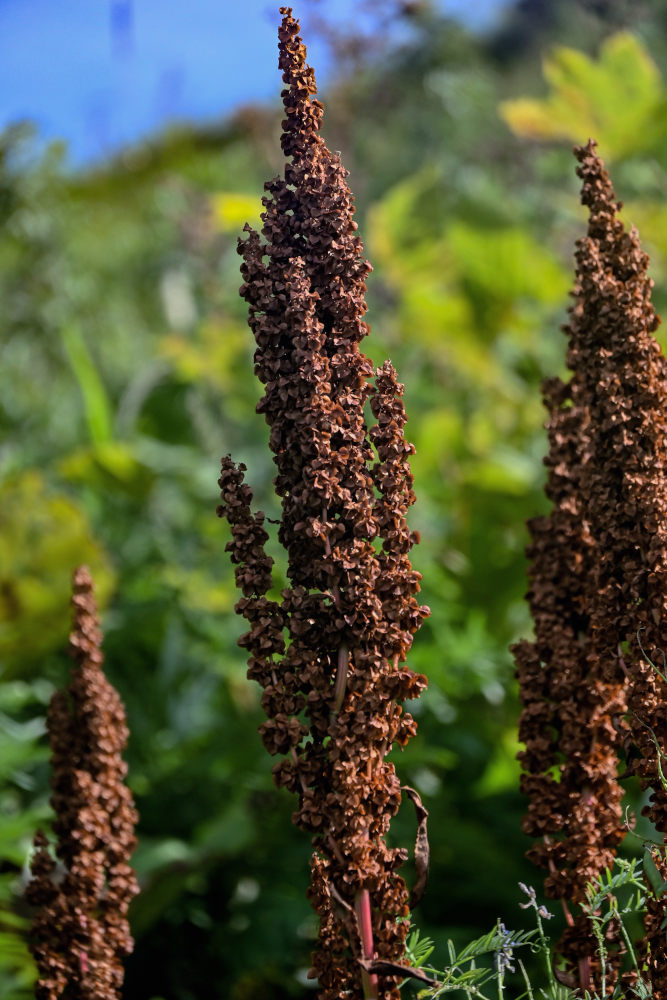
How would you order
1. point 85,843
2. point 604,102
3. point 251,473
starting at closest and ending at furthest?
point 85,843, point 604,102, point 251,473

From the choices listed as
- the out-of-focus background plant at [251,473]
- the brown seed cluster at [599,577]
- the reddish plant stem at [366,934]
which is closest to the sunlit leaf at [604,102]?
the out-of-focus background plant at [251,473]

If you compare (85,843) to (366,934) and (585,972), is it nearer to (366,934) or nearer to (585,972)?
(366,934)

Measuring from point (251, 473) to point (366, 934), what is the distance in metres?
3.08

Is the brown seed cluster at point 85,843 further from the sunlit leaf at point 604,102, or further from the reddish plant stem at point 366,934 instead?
the sunlit leaf at point 604,102

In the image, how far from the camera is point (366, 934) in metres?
0.78

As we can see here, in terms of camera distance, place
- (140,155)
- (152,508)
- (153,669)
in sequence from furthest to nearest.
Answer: (140,155) < (152,508) < (153,669)

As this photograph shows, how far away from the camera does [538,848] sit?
88cm

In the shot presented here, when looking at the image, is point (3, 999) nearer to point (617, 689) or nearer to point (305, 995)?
point (305, 995)

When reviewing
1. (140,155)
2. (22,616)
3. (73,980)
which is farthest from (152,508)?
(140,155)

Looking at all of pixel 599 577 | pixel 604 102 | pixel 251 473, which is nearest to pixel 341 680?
pixel 599 577

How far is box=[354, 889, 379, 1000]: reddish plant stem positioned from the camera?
2.57 feet

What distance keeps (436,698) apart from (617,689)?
3.59ft

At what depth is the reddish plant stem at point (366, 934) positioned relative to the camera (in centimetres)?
78

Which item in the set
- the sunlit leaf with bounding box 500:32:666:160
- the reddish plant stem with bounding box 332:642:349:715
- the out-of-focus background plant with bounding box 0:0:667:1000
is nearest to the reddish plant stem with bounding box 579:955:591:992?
the reddish plant stem with bounding box 332:642:349:715
